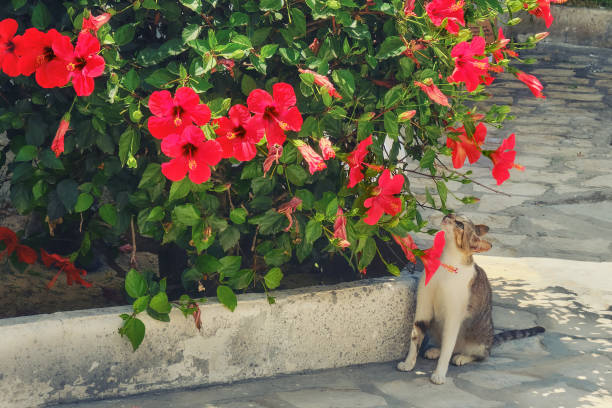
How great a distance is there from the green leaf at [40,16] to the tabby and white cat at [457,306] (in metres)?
1.52

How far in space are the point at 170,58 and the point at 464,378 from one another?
5.10 feet

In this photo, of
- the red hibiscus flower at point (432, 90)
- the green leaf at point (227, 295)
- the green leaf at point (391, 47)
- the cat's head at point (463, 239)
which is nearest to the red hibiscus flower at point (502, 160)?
the cat's head at point (463, 239)

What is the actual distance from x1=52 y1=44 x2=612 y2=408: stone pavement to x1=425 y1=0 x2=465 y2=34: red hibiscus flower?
1.27 meters

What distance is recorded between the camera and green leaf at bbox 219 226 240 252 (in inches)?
104

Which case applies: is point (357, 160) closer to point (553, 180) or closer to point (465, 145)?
point (465, 145)

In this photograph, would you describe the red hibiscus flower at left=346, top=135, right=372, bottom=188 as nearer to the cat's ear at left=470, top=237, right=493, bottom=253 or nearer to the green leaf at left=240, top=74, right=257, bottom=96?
the green leaf at left=240, top=74, right=257, bottom=96

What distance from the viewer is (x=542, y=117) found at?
8148mm

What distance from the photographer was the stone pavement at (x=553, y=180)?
484 centimetres

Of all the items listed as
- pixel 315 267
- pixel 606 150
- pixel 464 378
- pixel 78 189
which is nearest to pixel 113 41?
pixel 78 189

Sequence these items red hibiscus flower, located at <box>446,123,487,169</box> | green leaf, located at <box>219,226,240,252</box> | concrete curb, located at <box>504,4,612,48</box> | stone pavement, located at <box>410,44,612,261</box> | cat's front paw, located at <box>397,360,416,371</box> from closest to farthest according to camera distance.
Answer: green leaf, located at <box>219,226,240,252</box> < red hibiscus flower, located at <box>446,123,487,169</box> < cat's front paw, located at <box>397,360,416,371</box> < stone pavement, located at <box>410,44,612,261</box> < concrete curb, located at <box>504,4,612,48</box>

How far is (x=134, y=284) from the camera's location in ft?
8.83

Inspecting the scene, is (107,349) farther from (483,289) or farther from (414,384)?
(483,289)

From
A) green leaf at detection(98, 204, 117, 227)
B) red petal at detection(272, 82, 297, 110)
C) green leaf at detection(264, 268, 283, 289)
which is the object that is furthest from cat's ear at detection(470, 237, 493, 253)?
green leaf at detection(98, 204, 117, 227)

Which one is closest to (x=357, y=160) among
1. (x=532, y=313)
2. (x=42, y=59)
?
(x=42, y=59)
